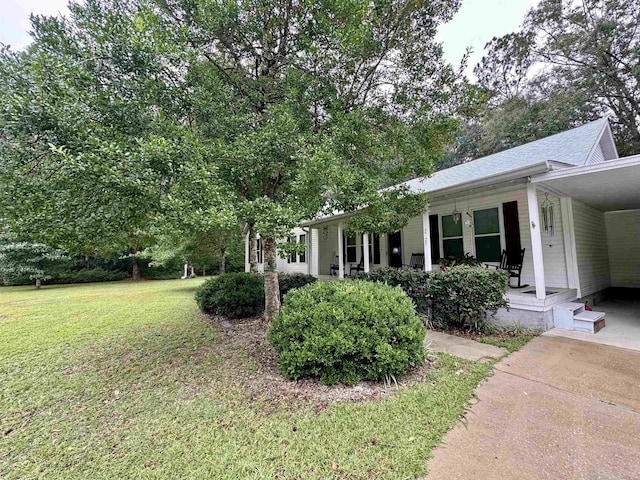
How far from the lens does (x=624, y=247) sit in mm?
8867

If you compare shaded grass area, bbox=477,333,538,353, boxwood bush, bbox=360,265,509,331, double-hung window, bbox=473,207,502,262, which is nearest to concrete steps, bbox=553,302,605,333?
shaded grass area, bbox=477,333,538,353

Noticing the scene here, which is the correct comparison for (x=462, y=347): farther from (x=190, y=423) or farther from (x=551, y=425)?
(x=190, y=423)

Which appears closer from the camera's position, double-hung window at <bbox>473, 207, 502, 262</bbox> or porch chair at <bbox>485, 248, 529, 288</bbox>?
porch chair at <bbox>485, 248, 529, 288</bbox>

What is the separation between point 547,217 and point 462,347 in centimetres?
449

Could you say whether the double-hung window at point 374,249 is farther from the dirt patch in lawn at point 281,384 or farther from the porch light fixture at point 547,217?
the dirt patch in lawn at point 281,384

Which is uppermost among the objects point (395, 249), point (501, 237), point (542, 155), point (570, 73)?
point (570, 73)

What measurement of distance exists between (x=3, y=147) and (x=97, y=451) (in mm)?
3631

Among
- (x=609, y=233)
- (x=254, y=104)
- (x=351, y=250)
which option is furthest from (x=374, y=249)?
(x=609, y=233)

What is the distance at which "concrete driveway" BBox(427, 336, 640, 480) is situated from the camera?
83.7 inches

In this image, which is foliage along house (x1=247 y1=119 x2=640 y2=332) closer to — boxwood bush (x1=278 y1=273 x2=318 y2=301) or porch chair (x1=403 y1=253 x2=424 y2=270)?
porch chair (x1=403 y1=253 x2=424 y2=270)

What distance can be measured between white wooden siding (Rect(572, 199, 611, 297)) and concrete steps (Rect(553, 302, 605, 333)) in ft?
5.54

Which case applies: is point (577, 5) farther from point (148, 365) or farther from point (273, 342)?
point (148, 365)

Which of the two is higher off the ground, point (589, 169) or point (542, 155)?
point (542, 155)

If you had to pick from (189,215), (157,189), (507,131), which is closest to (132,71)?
(157,189)
